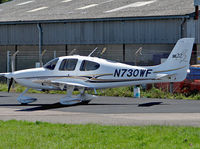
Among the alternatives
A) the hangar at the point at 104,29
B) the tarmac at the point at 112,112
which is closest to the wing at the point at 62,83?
the tarmac at the point at 112,112

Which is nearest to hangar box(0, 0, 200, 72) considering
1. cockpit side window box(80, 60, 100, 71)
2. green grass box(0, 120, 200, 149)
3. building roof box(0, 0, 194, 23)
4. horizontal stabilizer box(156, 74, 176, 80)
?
building roof box(0, 0, 194, 23)

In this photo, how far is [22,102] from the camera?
20422 mm

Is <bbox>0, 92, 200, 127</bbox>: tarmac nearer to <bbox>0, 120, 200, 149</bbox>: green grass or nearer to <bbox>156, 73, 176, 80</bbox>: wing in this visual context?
<bbox>156, 73, 176, 80</bbox>: wing

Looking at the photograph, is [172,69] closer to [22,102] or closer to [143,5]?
[22,102]

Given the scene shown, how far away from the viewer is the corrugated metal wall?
1160 inches

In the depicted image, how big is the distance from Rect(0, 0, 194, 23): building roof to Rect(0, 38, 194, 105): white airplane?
31.3 ft

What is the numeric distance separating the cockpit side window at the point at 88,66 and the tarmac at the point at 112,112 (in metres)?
1.57

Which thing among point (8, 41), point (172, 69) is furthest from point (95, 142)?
point (8, 41)

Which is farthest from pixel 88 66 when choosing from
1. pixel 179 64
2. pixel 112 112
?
pixel 179 64

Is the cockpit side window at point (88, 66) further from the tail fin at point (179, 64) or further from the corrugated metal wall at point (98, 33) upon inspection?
the corrugated metal wall at point (98, 33)

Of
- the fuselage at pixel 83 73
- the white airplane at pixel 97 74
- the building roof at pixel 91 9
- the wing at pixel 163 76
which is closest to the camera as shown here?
the wing at pixel 163 76

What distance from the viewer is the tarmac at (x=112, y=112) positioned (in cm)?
1455

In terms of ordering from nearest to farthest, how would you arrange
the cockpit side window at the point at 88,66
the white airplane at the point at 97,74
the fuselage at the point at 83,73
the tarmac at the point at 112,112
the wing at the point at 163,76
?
1. the tarmac at the point at 112,112
2. the wing at the point at 163,76
3. the white airplane at the point at 97,74
4. the fuselage at the point at 83,73
5. the cockpit side window at the point at 88,66

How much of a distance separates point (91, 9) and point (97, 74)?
1640cm
